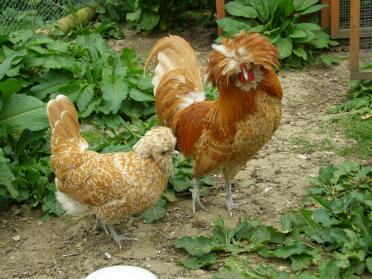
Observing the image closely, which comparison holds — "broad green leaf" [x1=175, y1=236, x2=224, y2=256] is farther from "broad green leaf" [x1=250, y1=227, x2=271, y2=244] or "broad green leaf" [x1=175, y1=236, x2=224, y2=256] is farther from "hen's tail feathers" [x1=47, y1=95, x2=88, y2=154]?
"hen's tail feathers" [x1=47, y1=95, x2=88, y2=154]

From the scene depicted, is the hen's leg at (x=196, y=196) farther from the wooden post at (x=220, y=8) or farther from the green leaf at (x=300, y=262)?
the wooden post at (x=220, y=8)

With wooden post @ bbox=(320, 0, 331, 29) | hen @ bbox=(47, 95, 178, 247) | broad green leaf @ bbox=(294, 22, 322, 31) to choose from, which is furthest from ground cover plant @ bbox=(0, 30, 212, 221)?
wooden post @ bbox=(320, 0, 331, 29)

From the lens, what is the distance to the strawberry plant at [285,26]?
27.7ft

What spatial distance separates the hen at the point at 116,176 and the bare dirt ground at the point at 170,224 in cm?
32

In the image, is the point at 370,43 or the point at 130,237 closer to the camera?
the point at 130,237

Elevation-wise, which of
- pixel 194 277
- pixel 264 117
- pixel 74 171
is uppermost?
pixel 264 117

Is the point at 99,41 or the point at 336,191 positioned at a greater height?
the point at 99,41

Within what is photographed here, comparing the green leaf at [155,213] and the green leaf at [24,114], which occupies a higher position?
the green leaf at [24,114]

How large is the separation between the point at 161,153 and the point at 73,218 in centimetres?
138

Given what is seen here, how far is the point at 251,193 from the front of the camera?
567cm

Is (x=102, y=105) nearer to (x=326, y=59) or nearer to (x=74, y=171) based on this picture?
(x=74, y=171)

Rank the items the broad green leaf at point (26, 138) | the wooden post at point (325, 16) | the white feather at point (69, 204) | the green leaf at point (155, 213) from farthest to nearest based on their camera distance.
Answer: the wooden post at point (325, 16), the broad green leaf at point (26, 138), the green leaf at point (155, 213), the white feather at point (69, 204)

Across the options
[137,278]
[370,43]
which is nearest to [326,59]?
[370,43]

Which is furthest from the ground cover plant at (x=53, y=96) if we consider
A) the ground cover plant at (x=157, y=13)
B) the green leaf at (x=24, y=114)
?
the ground cover plant at (x=157, y=13)
